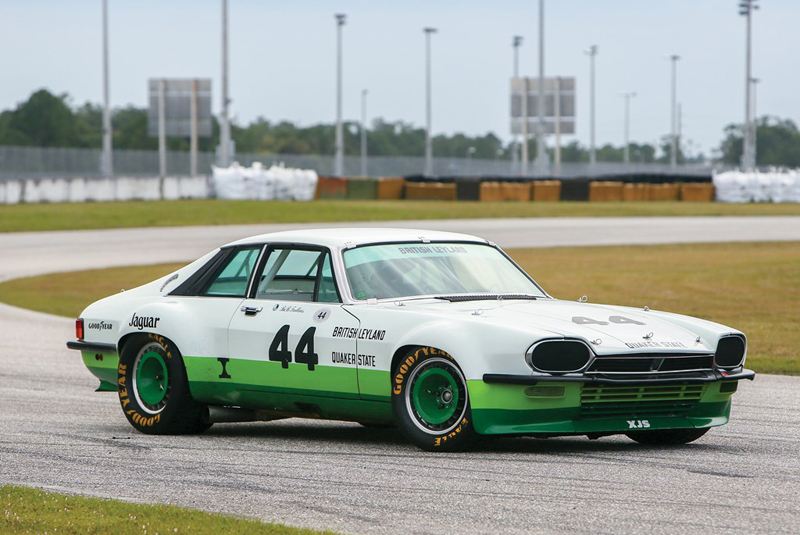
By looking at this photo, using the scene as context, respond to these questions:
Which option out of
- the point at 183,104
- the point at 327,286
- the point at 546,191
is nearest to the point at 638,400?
the point at 327,286

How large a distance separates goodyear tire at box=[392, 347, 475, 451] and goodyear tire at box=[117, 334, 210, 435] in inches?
65.1

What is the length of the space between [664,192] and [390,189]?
37.9 ft

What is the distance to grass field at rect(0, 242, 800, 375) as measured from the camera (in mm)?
15461

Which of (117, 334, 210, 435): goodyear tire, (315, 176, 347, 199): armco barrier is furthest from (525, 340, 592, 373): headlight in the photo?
(315, 176, 347, 199): armco barrier

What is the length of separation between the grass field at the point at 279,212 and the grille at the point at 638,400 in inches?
1123

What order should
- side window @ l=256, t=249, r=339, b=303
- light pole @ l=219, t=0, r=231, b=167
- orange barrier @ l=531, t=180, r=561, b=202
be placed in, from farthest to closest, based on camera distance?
orange barrier @ l=531, t=180, r=561, b=202, light pole @ l=219, t=0, r=231, b=167, side window @ l=256, t=249, r=339, b=303

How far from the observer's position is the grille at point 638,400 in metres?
6.95

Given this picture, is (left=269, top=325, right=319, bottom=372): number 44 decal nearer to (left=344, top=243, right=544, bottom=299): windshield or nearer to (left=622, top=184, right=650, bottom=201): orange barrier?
(left=344, top=243, right=544, bottom=299): windshield

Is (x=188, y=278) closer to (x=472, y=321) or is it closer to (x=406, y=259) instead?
(x=406, y=259)

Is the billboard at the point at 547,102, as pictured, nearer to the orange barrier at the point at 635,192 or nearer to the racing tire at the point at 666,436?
the orange barrier at the point at 635,192

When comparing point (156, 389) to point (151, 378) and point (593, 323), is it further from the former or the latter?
point (593, 323)

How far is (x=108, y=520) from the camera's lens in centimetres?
551

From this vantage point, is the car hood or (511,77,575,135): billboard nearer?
the car hood

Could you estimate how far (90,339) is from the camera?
8.88 meters
